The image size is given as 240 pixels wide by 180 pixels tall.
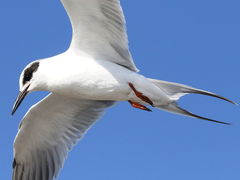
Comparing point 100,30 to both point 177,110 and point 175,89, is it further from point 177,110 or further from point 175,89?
point 177,110

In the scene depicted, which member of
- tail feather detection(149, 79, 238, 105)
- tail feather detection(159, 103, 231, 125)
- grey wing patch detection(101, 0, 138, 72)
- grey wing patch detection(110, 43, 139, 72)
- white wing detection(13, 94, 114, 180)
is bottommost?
white wing detection(13, 94, 114, 180)

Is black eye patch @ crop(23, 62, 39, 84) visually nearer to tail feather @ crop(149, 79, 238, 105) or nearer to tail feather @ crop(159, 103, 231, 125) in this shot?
tail feather @ crop(149, 79, 238, 105)

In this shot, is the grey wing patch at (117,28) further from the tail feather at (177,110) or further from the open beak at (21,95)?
the open beak at (21,95)

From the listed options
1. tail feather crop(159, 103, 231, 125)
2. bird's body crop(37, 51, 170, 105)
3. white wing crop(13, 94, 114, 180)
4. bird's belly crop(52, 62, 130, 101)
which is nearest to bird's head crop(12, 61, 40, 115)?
bird's body crop(37, 51, 170, 105)

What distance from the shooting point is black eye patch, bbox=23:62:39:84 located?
6941 mm

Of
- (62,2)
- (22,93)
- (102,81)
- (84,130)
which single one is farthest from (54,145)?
(62,2)

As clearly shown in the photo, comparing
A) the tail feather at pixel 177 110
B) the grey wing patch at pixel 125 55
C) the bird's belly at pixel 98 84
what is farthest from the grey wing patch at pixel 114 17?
the tail feather at pixel 177 110

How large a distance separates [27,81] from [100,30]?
1.18 meters

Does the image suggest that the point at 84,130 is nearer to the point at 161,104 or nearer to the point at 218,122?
the point at 161,104

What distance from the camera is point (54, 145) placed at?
8281 mm

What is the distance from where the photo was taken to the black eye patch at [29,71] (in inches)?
273

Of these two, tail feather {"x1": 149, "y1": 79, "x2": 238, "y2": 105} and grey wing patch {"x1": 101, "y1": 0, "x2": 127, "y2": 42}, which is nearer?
A: grey wing patch {"x1": 101, "y1": 0, "x2": 127, "y2": 42}

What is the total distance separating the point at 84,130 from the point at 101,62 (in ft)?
5.58

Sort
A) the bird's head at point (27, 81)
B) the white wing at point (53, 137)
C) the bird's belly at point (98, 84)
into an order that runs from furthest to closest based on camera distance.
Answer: the white wing at point (53, 137), the bird's head at point (27, 81), the bird's belly at point (98, 84)
